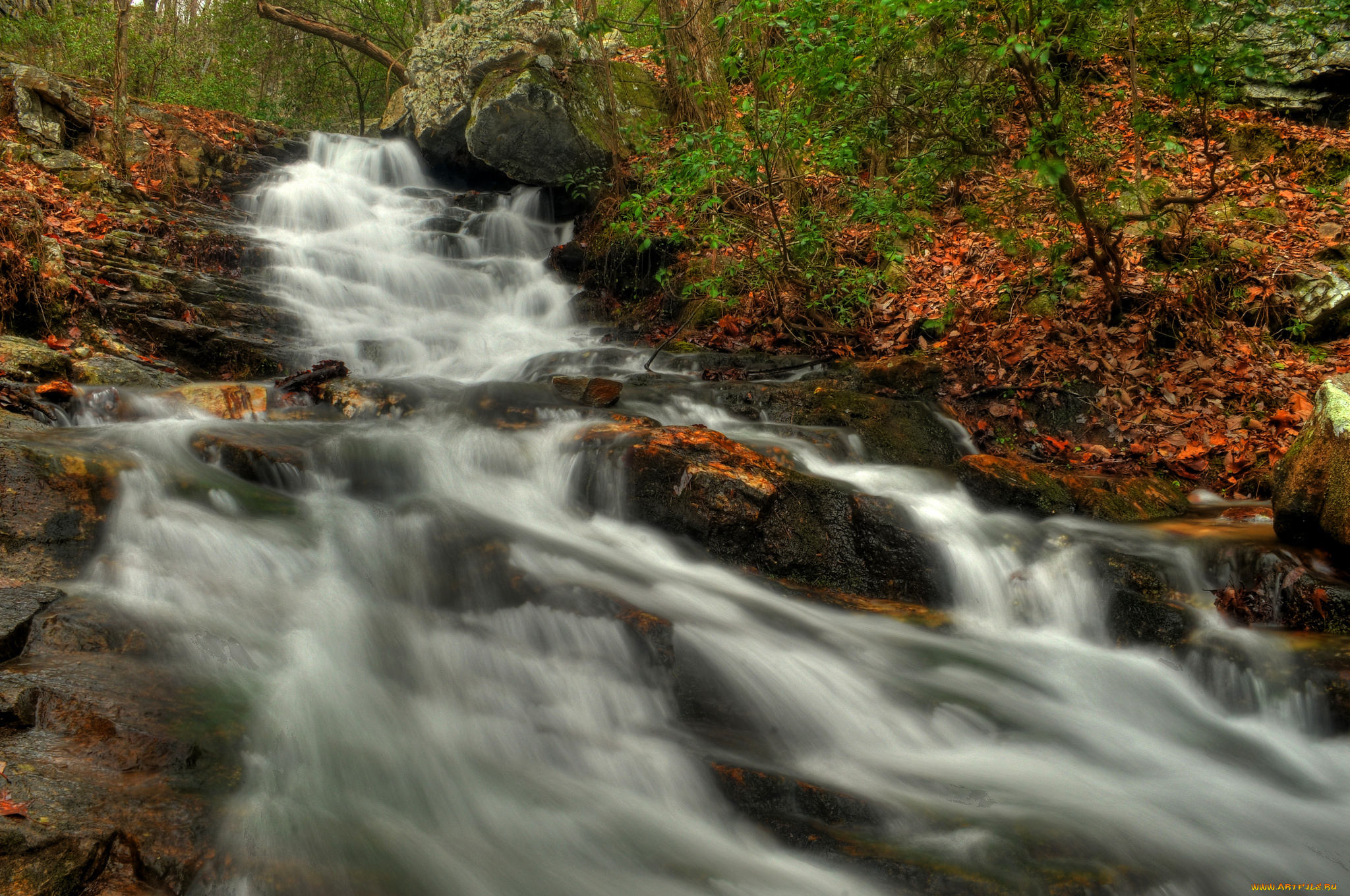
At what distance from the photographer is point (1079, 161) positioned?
7.18m

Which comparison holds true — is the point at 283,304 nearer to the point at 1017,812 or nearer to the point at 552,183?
the point at 552,183

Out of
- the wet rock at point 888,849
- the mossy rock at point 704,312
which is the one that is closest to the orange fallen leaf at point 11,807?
the wet rock at point 888,849

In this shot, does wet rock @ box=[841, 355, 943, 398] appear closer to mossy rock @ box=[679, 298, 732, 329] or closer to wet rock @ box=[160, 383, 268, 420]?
mossy rock @ box=[679, 298, 732, 329]

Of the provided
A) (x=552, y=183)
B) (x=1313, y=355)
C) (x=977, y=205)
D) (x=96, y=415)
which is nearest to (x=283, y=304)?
(x=96, y=415)

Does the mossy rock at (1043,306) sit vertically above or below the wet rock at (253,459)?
above

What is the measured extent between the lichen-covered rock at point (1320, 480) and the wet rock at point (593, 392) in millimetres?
4551

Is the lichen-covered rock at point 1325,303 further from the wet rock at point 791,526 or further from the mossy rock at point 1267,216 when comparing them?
the wet rock at point 791,526

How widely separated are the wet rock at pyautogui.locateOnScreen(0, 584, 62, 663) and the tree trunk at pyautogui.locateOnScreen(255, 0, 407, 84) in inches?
493

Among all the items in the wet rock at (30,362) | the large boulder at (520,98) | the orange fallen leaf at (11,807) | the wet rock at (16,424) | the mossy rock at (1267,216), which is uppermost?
the large boulder at (520,98)

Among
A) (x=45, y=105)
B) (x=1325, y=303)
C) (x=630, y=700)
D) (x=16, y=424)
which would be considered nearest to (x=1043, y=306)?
(x=1325, y=303)

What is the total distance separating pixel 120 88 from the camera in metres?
9.13

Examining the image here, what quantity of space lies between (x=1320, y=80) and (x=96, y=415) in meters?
12.7

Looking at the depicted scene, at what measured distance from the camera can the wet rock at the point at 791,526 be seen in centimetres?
440

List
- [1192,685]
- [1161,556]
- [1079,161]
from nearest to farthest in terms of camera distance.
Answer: [1192,685]
[1161,556]
[1079,161]
